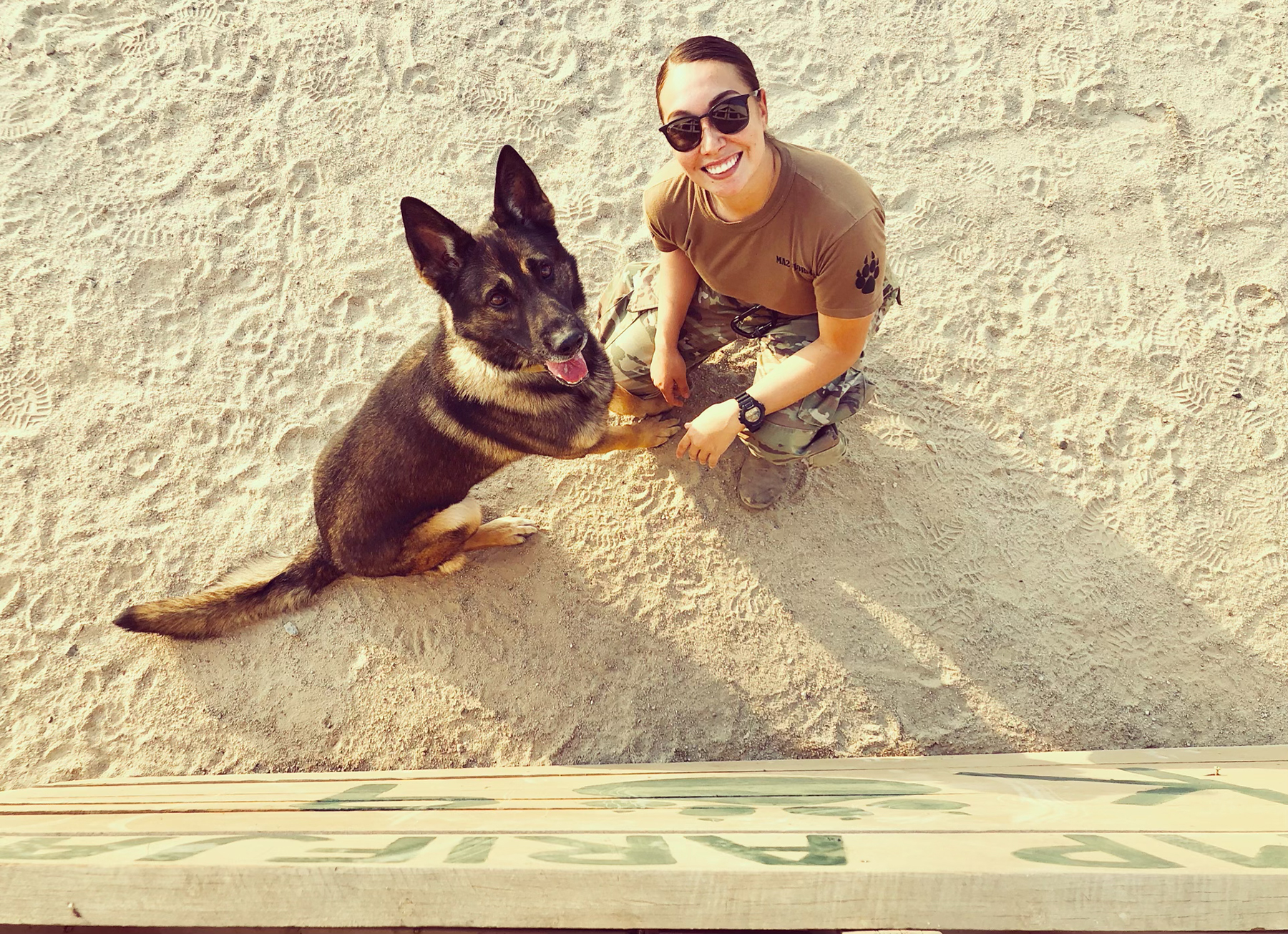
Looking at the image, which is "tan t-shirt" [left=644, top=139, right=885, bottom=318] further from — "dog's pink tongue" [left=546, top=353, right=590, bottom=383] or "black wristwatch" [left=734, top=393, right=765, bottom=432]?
"dog's pink tongue" [left=546, top=353, right=590, bottom=383]

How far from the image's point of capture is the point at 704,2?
4.58 metres

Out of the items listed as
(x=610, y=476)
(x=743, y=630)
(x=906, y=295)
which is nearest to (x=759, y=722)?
(x=743, y=630)

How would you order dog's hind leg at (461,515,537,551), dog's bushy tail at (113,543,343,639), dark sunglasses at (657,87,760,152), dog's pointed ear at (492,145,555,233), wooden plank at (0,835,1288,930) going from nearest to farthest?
wooden plank at (0,835,1288,930), dark sunglasses at (657,87,760,152), dog's pointed ear at (492,145,555,233), dog's bushy tail at (113,543,343,639), dog's hind leg at (461,515,537,551)

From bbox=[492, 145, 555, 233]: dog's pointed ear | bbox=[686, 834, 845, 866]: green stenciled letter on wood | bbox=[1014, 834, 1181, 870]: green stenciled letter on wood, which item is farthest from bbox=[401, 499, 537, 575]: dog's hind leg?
bbox=[1014, 834, 1181, 870]: green stenciled letter on wood

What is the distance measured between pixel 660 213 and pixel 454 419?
1130mm

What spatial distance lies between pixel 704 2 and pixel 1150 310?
9.84ft

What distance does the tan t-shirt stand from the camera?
252 centimetres

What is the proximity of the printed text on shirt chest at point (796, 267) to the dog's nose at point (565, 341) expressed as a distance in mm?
768

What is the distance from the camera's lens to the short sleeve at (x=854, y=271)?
251cm

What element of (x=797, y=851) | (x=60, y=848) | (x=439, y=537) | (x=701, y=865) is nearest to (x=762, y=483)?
(x=439, y=537)

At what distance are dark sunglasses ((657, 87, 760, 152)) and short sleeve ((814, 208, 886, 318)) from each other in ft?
1.61

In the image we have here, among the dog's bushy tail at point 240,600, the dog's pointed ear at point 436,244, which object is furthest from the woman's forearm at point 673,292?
the dog's bushy tail at point 240,600

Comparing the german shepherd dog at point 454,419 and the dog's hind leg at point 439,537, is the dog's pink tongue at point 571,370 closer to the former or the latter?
the german shepherd dog at point 454,419

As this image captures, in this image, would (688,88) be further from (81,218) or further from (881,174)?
(81,218)
